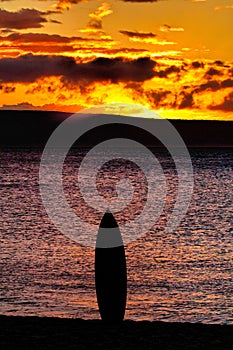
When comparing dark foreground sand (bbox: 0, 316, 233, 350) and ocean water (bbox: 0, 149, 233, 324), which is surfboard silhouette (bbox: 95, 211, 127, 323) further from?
ocean water (bbox: 0, 149, 233, 324)

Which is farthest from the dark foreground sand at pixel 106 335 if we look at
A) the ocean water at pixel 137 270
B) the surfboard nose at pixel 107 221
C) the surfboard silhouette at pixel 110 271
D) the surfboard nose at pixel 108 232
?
the ocean water at pixel 137 270

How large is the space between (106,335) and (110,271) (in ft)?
9.02

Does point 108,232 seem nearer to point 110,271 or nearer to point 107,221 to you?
point 107,221

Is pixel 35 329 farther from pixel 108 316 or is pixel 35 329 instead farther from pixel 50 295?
pixel 50 295

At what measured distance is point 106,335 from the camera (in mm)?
15195

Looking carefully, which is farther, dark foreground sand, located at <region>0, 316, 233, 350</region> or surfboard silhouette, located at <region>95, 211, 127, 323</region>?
surfboard silhouette, located at <region>95, 211, 127, 323</region>

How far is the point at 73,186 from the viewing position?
117938 millimetres

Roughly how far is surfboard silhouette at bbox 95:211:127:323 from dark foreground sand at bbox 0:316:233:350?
0.96m

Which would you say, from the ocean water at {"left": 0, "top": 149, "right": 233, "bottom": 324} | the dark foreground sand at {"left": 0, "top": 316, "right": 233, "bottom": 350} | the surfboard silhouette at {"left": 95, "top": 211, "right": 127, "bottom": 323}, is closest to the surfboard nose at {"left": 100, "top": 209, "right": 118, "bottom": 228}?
the surfboard silhouette at {"left": 95, "top": 211, "right": 127, "bottom": 323}

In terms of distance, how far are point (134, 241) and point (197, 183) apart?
269ft

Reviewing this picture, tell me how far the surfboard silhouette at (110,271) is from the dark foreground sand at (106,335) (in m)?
0.96

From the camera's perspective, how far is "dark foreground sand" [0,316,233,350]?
560 inches

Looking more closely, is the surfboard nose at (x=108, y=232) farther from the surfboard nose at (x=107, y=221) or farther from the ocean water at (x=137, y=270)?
the ocean water at (x=137, y=270)

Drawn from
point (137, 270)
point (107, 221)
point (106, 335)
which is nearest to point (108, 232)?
point (107, 221)
